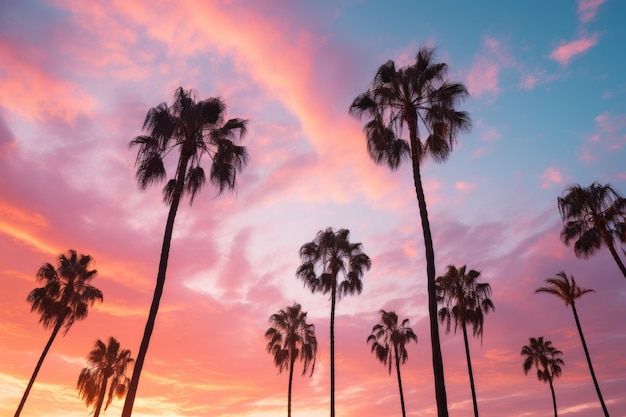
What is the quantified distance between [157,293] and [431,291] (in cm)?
1134

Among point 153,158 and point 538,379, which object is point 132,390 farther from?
point 538,379

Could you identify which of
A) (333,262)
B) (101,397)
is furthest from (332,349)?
(101,397)

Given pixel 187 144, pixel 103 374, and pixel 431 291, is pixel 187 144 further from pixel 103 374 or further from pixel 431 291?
pixel 103 374

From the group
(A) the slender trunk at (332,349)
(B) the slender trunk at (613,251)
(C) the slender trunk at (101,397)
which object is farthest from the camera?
(C) the slender trunk at (101,397)

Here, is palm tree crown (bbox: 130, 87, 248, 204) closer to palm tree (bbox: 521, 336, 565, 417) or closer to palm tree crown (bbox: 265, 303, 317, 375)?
palm tree crown (bbox: 265, 303, 317, 375)

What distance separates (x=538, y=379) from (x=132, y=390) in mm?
67553

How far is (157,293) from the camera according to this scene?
1658 centimetres

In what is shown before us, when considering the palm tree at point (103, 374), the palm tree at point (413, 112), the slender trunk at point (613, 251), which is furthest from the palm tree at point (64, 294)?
the slender trunk at point (613, 251)

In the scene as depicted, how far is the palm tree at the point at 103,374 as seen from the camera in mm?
42906

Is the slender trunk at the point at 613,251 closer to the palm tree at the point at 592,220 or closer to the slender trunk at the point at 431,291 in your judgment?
the palm tree at the point at 592,220

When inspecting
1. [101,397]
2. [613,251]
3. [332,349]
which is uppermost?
[613,251]

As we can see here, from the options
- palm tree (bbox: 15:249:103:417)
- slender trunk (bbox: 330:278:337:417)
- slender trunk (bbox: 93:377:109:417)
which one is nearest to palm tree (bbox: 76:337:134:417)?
slender trunk (bbox: 93:377:109:417)

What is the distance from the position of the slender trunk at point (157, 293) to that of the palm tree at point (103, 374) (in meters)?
35.2

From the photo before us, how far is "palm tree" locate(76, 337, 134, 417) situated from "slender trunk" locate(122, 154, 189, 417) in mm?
35242
